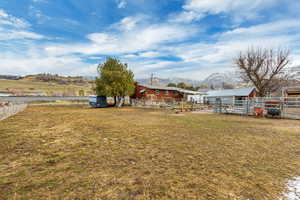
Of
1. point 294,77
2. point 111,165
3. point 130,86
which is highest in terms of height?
point 294,77

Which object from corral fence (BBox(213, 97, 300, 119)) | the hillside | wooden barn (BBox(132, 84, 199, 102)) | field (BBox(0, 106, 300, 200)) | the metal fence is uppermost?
the hillside

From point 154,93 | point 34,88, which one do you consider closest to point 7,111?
point 154,93

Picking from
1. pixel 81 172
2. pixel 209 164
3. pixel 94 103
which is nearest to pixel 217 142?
pixel 209 164

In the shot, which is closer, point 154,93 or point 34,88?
point 154,93

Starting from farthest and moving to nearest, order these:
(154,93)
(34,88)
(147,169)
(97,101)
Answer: (34,88)
(154,93)
(97,101)
(147,169)

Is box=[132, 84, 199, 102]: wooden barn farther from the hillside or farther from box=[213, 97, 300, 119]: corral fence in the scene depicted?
the hillside

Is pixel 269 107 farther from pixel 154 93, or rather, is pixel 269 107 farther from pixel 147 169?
pixel 154 93

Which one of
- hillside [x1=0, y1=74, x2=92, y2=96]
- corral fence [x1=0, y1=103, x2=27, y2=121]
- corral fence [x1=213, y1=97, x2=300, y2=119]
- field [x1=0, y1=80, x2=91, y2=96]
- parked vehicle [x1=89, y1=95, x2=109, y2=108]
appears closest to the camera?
corral fence [x1=213, y1=97, x2=300, y2=119]

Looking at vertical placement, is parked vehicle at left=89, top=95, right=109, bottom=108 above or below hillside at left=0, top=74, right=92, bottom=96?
below

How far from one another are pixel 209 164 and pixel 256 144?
2817mm

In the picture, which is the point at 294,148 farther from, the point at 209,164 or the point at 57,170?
the point at 57,170

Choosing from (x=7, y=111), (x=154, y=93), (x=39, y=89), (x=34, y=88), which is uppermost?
(x=34, y=88)

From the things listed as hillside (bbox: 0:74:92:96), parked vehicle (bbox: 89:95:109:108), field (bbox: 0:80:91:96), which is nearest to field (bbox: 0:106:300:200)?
parked vehicle (bbox: 89:95:109:108)

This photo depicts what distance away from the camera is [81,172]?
302 cm
